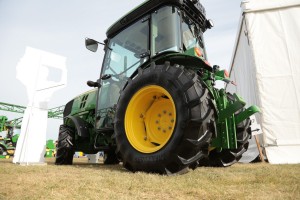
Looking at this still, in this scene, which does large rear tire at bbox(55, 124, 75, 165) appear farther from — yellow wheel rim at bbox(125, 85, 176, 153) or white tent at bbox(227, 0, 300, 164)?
white tent at bbox(227, 0, 300, 164)

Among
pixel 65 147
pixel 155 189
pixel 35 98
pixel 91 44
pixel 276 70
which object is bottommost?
pixel 155 189

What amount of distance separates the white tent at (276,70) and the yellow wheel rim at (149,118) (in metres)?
3.70

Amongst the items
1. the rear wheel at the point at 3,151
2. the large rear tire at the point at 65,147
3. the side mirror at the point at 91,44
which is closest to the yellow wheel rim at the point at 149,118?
the side mirror at the point at 91,44

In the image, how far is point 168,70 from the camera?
2564 millimetres

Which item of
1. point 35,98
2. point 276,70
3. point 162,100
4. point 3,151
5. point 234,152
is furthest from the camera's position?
point 3,151

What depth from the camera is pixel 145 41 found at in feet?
11.3

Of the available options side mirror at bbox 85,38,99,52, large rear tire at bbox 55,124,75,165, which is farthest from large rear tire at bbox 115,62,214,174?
large rear tire at bbox 55,124,75,165

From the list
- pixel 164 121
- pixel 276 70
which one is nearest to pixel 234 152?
pixel 164 121

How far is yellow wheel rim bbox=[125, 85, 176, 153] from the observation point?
107 inches

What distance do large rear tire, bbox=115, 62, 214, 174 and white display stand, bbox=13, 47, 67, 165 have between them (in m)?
2.10

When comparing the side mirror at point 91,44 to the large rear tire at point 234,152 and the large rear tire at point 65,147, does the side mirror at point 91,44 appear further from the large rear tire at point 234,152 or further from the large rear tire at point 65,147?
the large rear tire at point 234,152

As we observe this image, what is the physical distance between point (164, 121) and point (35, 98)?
2821mm

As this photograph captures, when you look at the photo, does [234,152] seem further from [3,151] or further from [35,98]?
[3,151]

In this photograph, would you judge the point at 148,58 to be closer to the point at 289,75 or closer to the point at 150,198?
the point at 150,198
